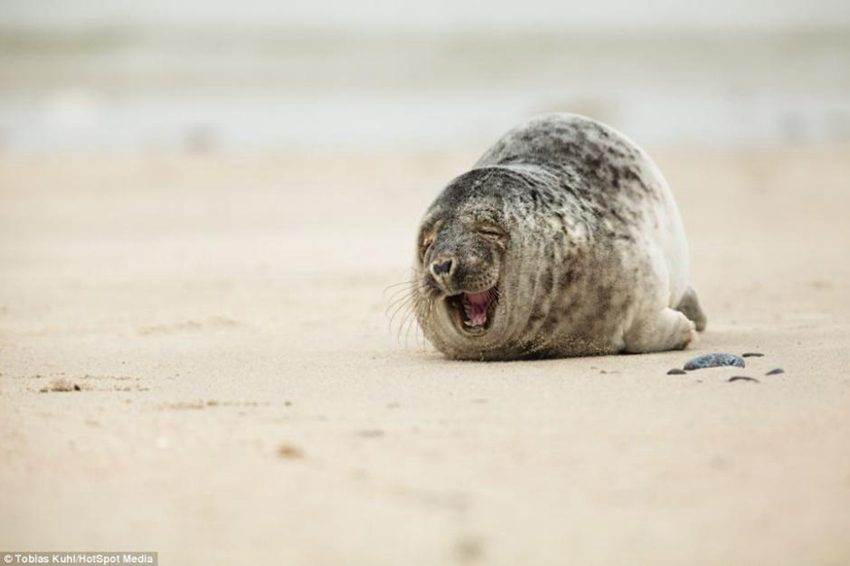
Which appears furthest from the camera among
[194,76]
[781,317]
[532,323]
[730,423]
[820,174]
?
[194,76]

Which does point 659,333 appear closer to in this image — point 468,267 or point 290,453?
point 468,267

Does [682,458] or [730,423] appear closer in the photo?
[682,458]

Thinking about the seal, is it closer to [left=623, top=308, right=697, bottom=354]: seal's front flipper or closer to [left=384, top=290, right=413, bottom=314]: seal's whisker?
[left=623, top=308, right=697, bottom=354]: seal's front flipper

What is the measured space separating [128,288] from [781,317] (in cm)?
477

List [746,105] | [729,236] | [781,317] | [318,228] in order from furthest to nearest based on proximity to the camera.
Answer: [746,105] → [318,228] → [729,236] → [781,317]

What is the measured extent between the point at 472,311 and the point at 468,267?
1.16 ft

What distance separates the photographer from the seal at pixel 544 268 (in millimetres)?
6168

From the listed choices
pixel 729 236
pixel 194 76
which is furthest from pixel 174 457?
pixel 194 76

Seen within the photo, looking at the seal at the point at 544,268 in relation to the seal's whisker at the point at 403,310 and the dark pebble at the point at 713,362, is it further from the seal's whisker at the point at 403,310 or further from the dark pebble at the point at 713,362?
the dark pebble at the point at 713,362

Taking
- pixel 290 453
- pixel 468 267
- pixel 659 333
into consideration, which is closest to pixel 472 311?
pixel 468 267

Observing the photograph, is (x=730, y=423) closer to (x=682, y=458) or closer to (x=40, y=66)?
(x=682, y=458)

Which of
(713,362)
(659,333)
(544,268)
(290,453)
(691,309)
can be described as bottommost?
(290,453)

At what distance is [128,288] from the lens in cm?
1006

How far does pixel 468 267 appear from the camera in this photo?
602cm
